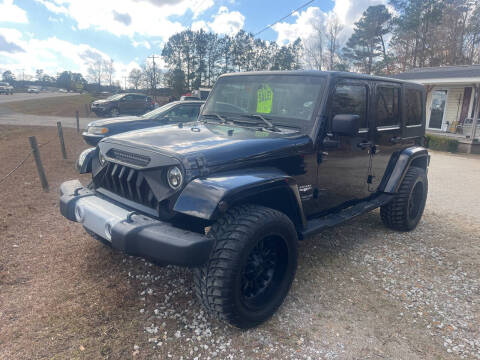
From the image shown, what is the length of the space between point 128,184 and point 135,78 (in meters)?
69.5

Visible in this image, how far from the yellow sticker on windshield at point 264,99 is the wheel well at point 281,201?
97cm

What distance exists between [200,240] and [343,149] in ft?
6.40

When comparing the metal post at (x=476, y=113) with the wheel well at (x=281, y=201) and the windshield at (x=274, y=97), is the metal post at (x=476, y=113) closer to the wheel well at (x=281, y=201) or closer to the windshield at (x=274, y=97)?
the windshield at (x=274, y=97)

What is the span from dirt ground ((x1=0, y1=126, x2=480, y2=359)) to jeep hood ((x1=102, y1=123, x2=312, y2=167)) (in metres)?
1.26

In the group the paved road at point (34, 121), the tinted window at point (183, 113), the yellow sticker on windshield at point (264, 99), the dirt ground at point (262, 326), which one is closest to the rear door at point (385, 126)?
the dirt ground at point (262, 326)

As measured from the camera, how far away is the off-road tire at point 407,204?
436cm

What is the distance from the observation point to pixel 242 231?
2334 mm

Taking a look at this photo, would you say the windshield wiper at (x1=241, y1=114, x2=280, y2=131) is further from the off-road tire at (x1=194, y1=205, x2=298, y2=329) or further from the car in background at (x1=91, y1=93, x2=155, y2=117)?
the car in background at (x1=91, y1=93, x2=155, y2=117)

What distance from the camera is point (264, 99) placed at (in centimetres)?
349

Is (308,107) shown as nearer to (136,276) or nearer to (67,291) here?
(136,276)

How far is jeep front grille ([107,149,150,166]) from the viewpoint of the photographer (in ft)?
8.59

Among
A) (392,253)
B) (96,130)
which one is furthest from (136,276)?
(96,130)

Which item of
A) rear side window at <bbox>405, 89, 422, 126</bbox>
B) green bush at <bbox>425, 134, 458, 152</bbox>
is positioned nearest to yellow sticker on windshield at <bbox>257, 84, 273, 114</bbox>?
rear side window at <bbox>405, 89, 422, 126</bbox>

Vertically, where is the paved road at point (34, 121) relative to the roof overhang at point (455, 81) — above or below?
below
